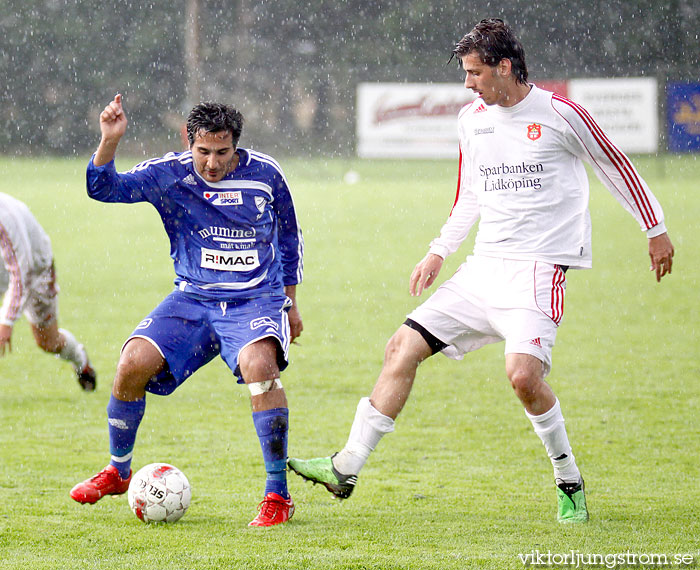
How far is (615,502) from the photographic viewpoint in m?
4.71

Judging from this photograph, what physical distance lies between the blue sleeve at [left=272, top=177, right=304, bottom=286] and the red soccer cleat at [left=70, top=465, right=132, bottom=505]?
1163 mm

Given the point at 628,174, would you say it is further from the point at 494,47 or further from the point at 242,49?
the point at 242,49

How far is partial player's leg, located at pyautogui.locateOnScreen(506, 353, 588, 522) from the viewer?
4.22m

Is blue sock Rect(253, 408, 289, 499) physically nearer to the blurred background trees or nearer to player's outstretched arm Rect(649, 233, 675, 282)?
player's outstretched arm Rect(649, 233, 675, 282)

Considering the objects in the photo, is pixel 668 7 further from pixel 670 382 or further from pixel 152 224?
pixel 670 382

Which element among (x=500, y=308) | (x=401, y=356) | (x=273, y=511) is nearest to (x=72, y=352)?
(x=273, y=511)

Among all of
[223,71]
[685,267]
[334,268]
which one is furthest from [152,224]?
[223,71]

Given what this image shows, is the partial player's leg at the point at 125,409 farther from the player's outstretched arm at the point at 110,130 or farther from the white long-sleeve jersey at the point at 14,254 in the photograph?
the white long-sleeve jersey at the point at 14,254

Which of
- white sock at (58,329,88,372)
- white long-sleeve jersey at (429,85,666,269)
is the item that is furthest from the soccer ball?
white sock at (58,329,88,372)

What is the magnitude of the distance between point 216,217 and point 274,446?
104cm

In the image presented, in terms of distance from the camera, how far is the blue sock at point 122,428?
4527 mm

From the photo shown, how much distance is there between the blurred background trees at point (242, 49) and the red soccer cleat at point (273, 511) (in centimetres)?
2652

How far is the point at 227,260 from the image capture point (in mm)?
4645

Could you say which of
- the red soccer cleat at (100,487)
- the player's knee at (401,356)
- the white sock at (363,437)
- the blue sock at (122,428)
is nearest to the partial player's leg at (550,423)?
the player's knee at (401,356)
